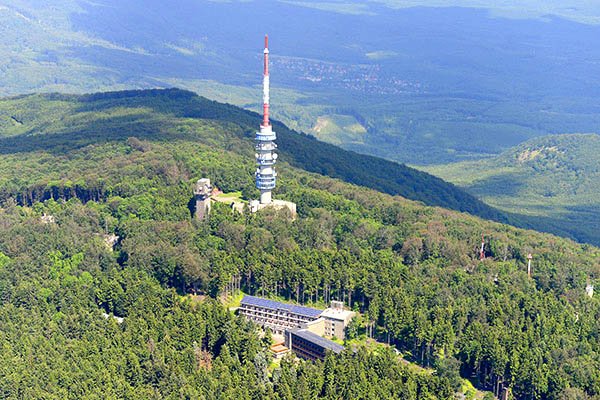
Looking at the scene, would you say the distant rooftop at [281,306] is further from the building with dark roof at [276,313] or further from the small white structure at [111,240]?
the small white structure at [111,240]

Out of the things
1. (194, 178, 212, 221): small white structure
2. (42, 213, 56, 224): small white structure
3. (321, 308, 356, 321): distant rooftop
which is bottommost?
(321, 308, 356, 321): distant rooftop

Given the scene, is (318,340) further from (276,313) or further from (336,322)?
(276,313)

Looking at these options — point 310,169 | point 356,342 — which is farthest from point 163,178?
point 356,342

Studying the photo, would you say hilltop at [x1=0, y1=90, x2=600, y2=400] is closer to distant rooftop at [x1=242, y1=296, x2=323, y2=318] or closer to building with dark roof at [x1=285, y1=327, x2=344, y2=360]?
building with dark roof at [x1=285, y1=327, x2=344, y2=360]

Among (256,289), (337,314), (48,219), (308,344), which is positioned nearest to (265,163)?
(256,289)

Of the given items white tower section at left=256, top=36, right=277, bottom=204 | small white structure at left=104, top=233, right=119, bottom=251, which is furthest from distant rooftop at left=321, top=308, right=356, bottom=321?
white tower section at left=256, top=36, right=277, bottom=204

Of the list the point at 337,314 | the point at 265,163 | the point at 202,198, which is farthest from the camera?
the point at 265,163
